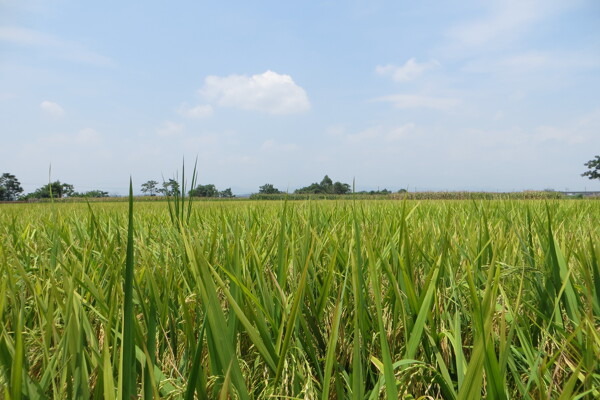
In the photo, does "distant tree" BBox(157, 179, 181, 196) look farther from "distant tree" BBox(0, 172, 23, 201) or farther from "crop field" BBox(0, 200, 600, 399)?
"distant tree" BBox(0, 172, 23, 201)

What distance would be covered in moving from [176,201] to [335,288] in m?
0.59

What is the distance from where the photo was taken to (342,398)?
0.55 meters

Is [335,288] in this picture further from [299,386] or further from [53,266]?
[53,266]

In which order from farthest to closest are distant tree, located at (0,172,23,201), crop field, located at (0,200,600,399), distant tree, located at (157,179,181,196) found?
distant tree, located at (0,172,23,201)
distant tree, located at (157,179,181,196)
crop field, located at (0,200,600,399)

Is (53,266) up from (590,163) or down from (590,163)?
down

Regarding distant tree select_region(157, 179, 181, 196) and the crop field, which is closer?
the crop field

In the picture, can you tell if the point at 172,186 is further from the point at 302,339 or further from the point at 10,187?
the point at 10,187

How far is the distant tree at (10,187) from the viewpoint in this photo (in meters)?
55.2

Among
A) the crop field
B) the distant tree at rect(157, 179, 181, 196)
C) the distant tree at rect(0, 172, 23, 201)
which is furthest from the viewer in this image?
the distant tree at rect(0, 172, 23, 201)

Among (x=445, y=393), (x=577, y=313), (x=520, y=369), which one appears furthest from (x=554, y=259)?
(x=445, y=393)

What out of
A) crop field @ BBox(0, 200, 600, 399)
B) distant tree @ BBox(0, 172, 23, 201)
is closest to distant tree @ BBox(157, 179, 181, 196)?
crop field @ BBox(0, 200, 600, 399)

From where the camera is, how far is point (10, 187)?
5650 cm

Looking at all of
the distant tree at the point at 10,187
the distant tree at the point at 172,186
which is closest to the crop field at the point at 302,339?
the distant tree at the point at 172,186

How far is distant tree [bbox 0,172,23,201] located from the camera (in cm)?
5519
